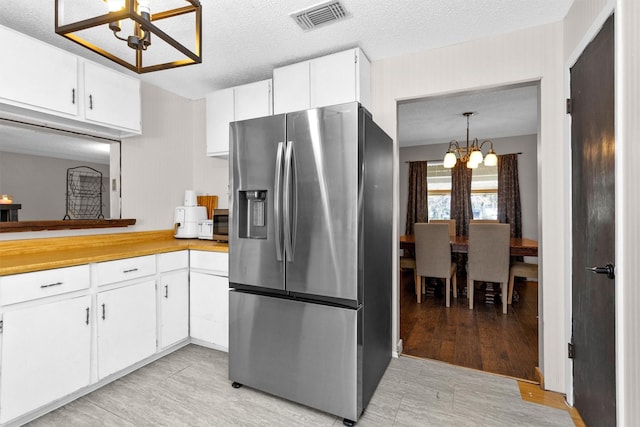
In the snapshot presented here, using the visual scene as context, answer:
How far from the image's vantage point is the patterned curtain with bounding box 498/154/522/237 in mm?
5590

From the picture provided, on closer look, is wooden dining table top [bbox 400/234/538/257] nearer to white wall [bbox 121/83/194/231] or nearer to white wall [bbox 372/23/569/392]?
white wall [bbox 372/23/569/392]

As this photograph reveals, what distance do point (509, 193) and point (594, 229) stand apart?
4533 mm

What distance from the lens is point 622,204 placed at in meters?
1.29

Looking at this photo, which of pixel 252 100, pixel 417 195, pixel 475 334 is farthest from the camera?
pixel 417 195

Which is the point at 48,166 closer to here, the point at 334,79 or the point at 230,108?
the point at 230,108

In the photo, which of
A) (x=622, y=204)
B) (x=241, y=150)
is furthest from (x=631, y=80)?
(x=241, y=150)

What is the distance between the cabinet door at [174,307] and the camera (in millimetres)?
2484

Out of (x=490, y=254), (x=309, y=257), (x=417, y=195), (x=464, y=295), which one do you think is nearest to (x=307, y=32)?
(x=309, y=257)

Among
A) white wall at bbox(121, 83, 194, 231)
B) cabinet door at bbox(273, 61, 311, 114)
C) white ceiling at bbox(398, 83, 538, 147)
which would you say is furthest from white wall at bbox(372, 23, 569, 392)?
white wall at bbox(121, 83, 194, 231)

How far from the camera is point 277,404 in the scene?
1961 mm

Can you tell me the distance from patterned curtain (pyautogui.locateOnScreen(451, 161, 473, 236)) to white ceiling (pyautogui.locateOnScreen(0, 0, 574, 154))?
4114mm

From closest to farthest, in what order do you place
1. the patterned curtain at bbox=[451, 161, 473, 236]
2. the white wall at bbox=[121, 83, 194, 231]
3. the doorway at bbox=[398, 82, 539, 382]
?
the doorway at bbox=[398, 82, 539, 382] < the white wall at bbox=[121, 83, 194, 231] < the patterned curtain at bbox=[451, 161, 473, 236]

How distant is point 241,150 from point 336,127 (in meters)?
0.69

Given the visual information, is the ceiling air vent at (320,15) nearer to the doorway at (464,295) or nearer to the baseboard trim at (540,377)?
the doorway at (464,295)
